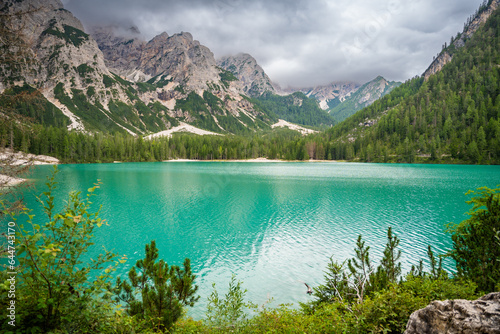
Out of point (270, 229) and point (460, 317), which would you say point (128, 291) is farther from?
point (270, 229)

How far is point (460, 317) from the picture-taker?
4219 mm

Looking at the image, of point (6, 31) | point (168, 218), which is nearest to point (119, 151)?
point (168, 218)

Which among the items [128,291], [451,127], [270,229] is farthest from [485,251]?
[451,127]

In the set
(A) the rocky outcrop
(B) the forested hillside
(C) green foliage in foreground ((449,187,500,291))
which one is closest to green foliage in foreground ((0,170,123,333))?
(A) the rocky outcrop

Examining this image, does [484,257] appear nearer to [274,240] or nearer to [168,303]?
[168,303]

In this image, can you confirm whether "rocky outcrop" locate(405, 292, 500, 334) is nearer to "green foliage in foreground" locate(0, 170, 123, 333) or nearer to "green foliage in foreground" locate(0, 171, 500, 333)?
"green foliage in foreground" locate(0, 171, 500, 333)

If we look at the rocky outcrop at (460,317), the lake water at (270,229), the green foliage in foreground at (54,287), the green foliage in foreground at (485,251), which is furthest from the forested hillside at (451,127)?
the green foliage in foreground at (54,287)

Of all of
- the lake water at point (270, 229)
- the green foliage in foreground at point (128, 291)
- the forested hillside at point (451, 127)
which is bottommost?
the lake water at point (270, 229)

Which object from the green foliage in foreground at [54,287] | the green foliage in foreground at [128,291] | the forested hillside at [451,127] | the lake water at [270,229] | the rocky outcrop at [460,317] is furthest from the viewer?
the forested hillside at [451,127]

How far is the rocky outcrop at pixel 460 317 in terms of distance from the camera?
3996mm

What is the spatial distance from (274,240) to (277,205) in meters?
15.4

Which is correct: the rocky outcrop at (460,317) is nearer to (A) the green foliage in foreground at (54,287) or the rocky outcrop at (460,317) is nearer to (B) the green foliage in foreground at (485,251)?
(B) the green foliage in foreground at (485,251)

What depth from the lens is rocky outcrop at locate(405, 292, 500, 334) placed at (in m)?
4.00

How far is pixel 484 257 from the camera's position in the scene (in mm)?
7312
